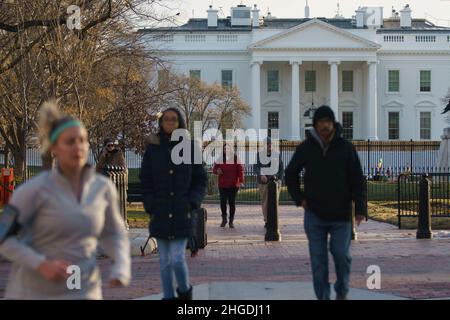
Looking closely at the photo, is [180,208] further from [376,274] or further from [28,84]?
[28,84]

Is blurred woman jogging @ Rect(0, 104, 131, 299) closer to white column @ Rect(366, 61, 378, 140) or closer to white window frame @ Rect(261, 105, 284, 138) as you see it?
white column @ Rect(366, 61, 378, 140)

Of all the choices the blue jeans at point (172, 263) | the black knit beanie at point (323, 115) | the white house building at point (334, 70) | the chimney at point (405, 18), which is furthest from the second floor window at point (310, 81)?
the blue jeans at point (172, 263)

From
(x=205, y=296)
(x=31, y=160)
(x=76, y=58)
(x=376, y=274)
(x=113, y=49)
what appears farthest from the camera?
(x=31, y=160)

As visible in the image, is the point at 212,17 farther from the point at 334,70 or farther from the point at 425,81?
the point at 425,81

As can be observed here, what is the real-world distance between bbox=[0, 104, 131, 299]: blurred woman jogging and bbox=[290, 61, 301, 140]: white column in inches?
2486

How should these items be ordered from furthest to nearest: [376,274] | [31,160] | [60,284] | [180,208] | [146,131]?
[31,160]
[146,131]
[376,274]
[180,208]
[60,284]

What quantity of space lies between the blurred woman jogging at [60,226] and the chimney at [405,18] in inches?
2998

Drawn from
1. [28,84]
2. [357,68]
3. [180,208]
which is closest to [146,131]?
[28,84]

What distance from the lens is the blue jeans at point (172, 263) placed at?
6914mm

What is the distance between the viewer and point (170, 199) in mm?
6992

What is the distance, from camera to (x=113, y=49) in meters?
19.6

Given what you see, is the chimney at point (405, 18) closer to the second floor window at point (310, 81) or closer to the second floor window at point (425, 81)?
the second floor window at point (425, 81)

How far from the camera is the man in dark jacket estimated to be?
7035 mm

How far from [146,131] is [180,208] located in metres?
16.7
